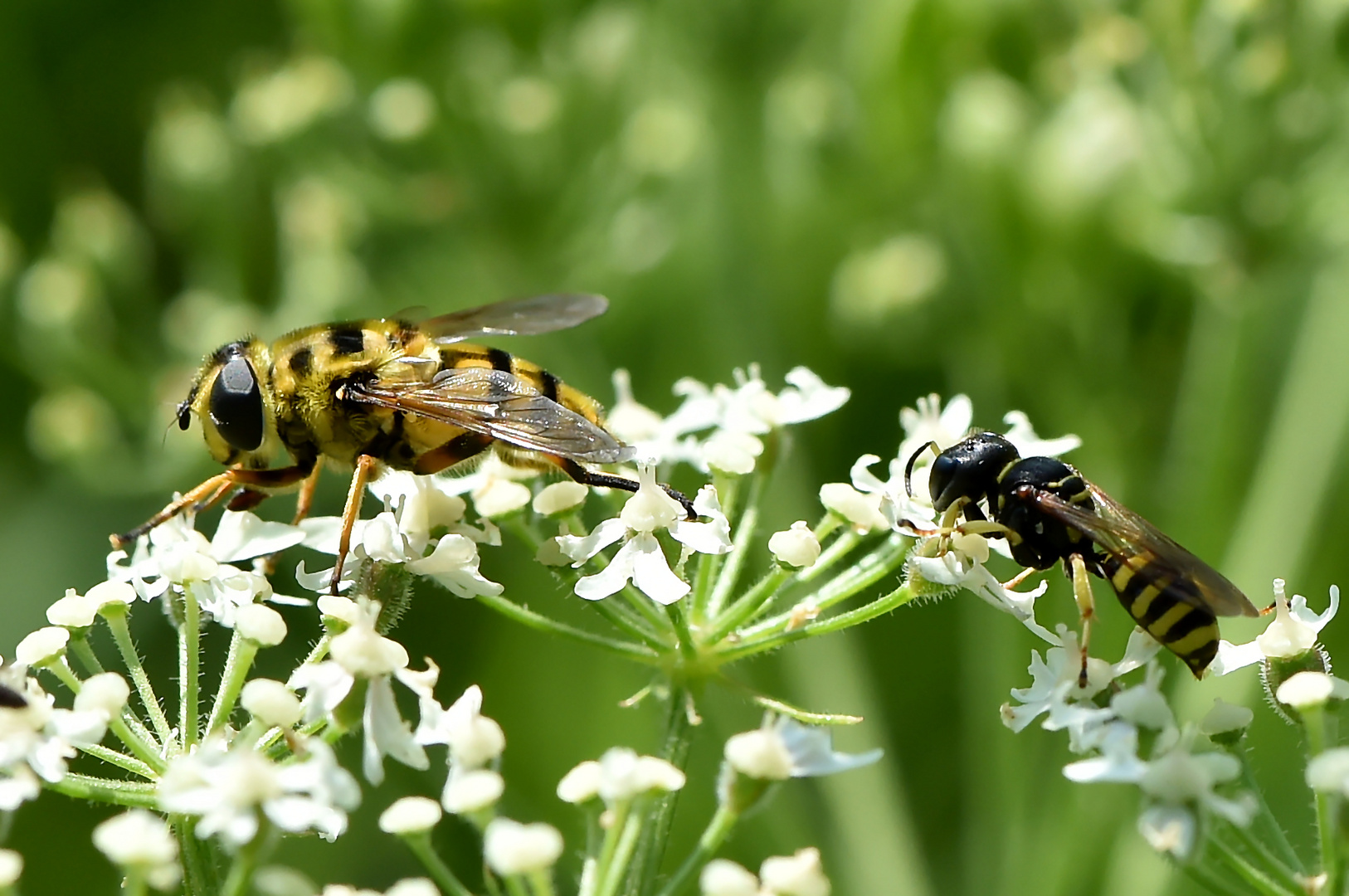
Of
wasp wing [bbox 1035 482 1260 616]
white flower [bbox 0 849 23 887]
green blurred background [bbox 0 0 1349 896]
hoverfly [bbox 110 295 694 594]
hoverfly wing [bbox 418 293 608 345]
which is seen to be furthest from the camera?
green blurred background [bbox 0 0 1349 896]

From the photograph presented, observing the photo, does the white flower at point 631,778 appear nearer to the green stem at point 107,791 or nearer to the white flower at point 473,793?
the white flower at point 473,793

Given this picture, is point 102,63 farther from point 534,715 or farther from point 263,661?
point 534,715

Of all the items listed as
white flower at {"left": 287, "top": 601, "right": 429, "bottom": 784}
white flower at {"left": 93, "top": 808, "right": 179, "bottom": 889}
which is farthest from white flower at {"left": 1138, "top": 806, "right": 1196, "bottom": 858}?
white flower at {"left": 93, "top": 808, "right": 179, "bottom": 889}

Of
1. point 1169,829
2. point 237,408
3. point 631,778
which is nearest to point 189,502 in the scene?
point 237,408

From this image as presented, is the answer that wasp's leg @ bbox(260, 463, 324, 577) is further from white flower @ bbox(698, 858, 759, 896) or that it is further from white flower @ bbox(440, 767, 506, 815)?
white flower @ bbox(698, 858, 759, 896)

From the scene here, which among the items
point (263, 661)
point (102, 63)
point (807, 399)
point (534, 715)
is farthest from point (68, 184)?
point (807, 399)

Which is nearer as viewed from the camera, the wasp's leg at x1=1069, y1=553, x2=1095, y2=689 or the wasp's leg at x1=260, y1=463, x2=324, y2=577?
the wasp's leg at x1=1069, y1=553, x2=1095, y2=689

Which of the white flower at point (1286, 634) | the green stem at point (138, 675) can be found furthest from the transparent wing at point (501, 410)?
the white flower at point (1286, 634)
